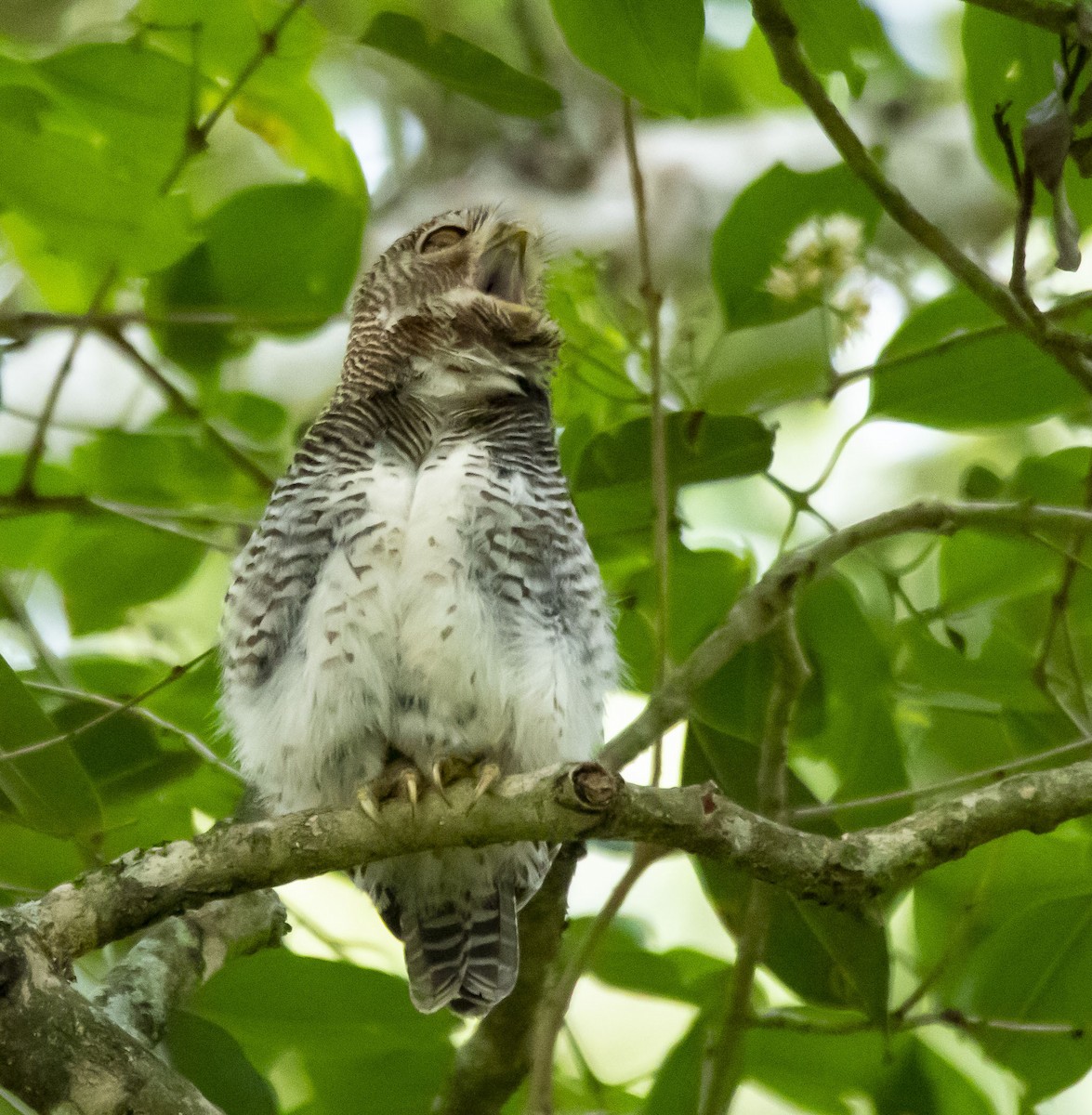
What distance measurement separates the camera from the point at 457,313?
7.79 ft

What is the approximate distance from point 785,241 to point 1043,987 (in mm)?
1141

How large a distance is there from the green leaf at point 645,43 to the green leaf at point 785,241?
531 millimetres

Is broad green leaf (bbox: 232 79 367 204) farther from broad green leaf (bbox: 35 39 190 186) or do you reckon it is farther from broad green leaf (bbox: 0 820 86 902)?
broad green leaf (bbox: 0 820 86 902)

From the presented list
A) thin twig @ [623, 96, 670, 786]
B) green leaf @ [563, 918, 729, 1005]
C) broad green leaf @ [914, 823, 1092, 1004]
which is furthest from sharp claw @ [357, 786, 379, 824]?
broad green leaf @ [914, 823, 1092, 1004]

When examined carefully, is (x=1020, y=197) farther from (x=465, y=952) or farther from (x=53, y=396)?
(x=53, y=396)

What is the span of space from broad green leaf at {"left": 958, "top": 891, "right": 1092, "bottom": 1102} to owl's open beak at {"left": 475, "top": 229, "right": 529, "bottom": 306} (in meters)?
1.29

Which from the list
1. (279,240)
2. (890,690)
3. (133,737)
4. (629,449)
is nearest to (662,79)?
(629,449)

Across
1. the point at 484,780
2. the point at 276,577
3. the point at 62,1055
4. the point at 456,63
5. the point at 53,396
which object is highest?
the point at 456,63

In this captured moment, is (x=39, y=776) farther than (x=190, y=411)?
No

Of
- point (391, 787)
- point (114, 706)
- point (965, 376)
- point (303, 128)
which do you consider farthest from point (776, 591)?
point (303, 128)

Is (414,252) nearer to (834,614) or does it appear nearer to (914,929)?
(834,614)

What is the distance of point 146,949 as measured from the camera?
199 centimetres

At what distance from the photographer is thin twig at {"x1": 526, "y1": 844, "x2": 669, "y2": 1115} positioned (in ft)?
5.87

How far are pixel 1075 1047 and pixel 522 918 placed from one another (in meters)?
Answer: 0.83
